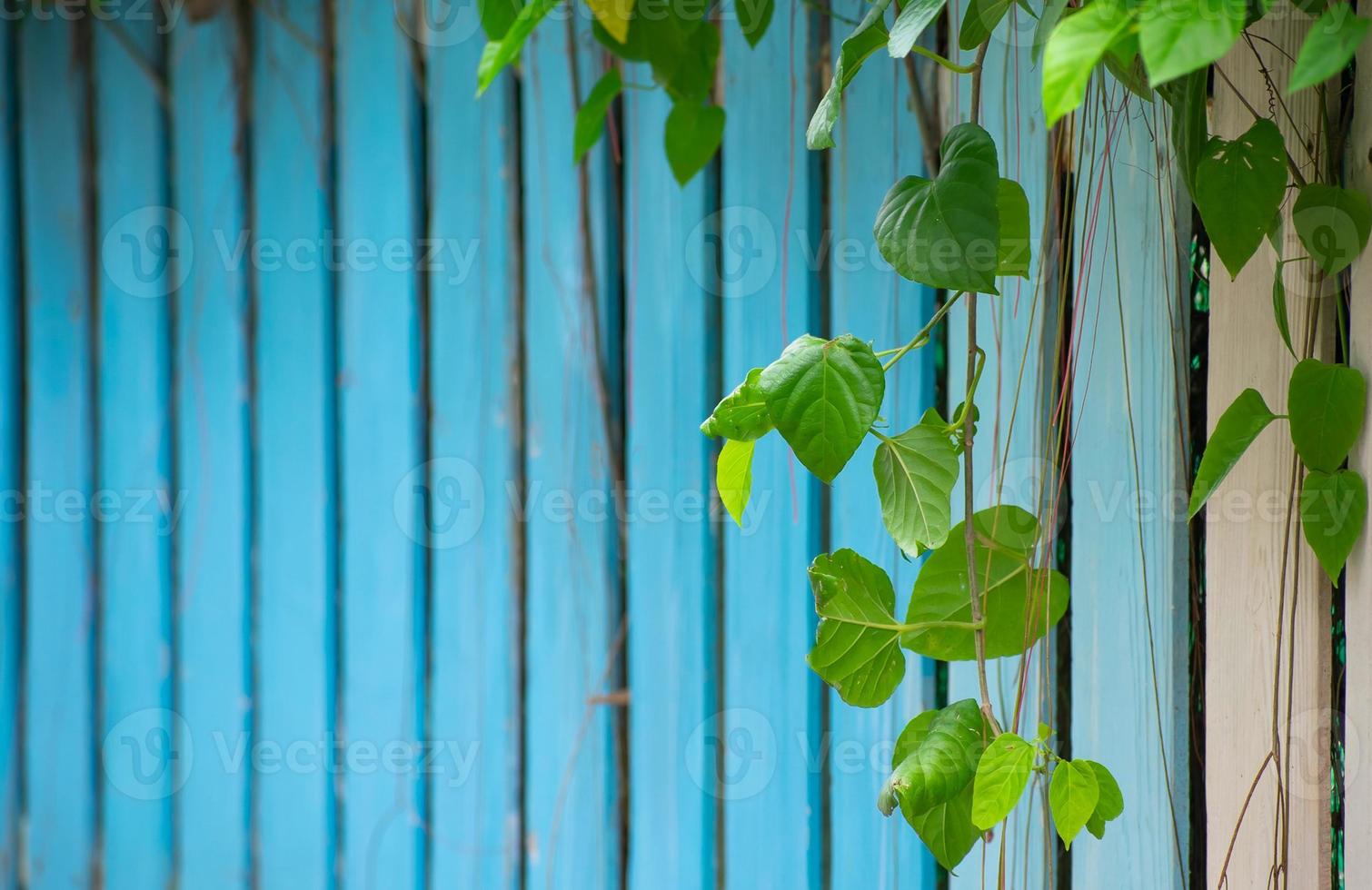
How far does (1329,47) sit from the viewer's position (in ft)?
1.46

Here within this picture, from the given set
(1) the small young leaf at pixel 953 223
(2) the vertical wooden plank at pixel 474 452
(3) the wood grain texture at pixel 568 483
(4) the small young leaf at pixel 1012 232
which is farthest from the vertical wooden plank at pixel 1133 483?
(2) the vertical wooden plank at pixel 474 452

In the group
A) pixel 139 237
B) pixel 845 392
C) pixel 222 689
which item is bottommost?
pixel 222 689

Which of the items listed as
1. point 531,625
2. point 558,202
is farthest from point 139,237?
point 531,625

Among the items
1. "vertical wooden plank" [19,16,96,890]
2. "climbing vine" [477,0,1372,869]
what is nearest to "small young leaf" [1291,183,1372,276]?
"climbing vine" [477,0,1372,869]

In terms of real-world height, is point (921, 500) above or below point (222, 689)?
above

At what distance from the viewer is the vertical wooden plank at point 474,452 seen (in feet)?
3.82

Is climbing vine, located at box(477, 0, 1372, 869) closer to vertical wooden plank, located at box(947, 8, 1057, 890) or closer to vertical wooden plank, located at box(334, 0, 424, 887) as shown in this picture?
vertical wooden plank, located at box(947, 8, 1057, 890)

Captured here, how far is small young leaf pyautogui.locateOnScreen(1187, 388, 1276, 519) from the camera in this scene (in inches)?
24.6

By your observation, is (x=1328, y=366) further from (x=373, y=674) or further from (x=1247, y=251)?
(x=373, y=674)

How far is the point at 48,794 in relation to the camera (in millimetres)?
1252

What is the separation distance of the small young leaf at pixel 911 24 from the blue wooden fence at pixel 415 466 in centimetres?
46

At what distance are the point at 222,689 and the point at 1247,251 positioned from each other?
3.87 ft

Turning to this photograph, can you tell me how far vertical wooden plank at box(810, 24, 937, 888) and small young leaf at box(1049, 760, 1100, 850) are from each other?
0.41 m

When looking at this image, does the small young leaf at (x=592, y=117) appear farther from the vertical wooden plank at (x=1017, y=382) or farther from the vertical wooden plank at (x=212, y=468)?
the vertical wooden plank at (x=212, y=468)
